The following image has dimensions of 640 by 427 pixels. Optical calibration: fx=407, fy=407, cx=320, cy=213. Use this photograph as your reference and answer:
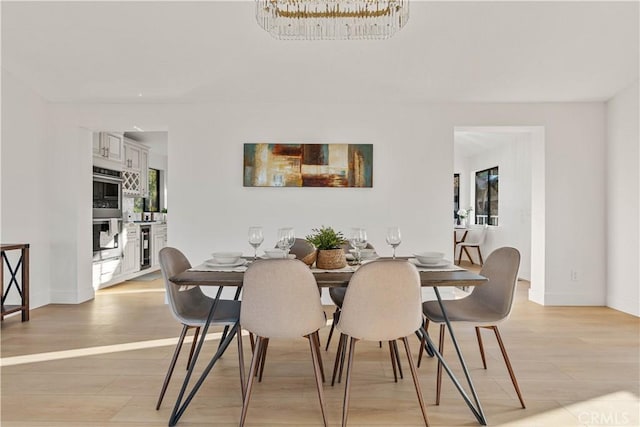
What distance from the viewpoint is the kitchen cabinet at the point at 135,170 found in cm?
660

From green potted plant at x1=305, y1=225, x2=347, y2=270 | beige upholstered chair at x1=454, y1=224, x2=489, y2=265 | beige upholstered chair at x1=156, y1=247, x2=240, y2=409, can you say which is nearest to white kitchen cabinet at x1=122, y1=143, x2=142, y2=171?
beige upholstered chair at x1=156, y1=247, x2=240, y2=409

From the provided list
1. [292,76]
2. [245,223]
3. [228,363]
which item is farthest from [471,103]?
[228,363]

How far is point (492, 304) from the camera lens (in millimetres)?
2494

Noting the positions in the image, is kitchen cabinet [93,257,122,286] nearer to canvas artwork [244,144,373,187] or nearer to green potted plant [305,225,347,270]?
canvas artwork [244,144,373,187]

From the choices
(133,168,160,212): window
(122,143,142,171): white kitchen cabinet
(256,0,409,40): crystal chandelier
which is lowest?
(133,168,160,212): window

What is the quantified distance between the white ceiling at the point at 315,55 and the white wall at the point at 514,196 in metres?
2.13

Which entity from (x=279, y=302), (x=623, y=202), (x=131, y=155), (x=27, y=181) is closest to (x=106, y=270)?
(x=27, y=181)

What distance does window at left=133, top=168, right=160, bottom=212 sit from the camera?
7807 millimetres

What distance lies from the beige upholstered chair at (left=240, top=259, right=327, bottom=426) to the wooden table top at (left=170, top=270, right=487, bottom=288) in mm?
111

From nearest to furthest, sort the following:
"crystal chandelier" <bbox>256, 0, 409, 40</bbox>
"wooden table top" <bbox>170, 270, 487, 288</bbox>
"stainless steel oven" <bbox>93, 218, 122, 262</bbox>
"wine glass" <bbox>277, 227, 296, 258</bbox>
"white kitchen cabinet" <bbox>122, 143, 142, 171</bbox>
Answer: "wooden table top" <bbox>170, 270, 487, 288</bbox>, "wine glass" <bbox>277, 227, 296, 258</bbox>, "crystal chandelier" <bbox>256, 0, 409, 40</bbox>, "stainless steel oven" <bbox>93, 218, 122, 262</bbox>, "white kitchen cabinet" <bbox>122, 143, 142, 171</bbox>

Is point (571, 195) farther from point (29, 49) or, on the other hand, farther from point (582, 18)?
point (29, 49)

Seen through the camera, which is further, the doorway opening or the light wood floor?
the doorway opening

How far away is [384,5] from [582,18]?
5.93 ft

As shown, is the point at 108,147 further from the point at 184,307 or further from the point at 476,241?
the point at 476,241
